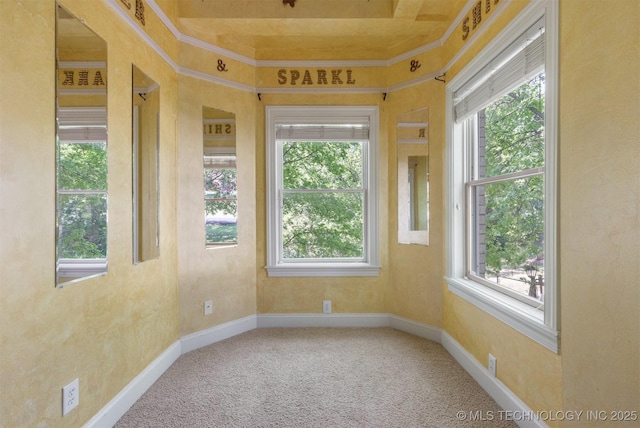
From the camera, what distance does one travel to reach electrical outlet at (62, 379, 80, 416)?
62.6 inches

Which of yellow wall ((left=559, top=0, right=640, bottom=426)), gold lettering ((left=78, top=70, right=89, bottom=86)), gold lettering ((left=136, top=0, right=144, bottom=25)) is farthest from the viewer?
gold lettering ((left=136, top=0, right=144, bottom=25))

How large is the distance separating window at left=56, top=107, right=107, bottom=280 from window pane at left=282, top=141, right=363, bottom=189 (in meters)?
1.86

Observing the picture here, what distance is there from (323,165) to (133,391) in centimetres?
245

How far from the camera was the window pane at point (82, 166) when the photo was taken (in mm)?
1601

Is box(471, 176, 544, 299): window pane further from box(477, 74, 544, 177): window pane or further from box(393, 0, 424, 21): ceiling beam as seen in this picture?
box(393, 0, 424, 21): ceiling beam

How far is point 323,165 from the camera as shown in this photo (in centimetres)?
350

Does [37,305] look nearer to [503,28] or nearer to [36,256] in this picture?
[36,256]

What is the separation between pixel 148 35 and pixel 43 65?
3.54 feet

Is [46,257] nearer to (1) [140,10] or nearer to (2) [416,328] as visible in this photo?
(1) [140,10]

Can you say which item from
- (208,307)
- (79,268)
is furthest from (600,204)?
(208,307)

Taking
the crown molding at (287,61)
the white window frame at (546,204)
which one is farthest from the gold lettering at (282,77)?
the white window frame at (546,204)

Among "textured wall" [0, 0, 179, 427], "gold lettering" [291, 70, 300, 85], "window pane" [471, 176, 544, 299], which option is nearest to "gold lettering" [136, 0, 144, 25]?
"textured wall" [0, 0, 179, 427]

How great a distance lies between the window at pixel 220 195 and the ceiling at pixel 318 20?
3.40ft

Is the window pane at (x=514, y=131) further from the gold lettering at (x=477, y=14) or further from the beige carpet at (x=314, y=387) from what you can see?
the beige carpet at (x=314, y=387)
